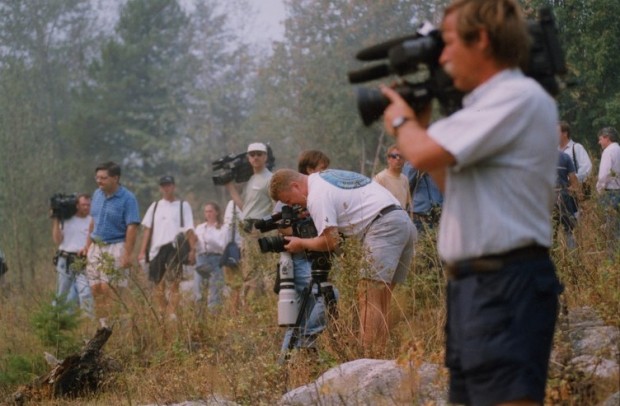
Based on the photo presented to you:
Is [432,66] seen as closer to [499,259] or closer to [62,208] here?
[499,259]

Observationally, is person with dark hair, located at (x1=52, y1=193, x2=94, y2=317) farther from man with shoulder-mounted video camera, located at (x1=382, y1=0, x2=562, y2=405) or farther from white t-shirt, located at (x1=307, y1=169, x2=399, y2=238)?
man with shoulder-mounted video camera, located at (x1=382, y1=0, x2=562, y2=405)

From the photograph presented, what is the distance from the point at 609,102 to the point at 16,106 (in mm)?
15739

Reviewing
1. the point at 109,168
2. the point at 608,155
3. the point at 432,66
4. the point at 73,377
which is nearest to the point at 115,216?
the point at 109,168

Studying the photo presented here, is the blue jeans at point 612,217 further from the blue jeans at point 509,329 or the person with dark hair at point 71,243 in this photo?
the person with dark hair at point 71,243

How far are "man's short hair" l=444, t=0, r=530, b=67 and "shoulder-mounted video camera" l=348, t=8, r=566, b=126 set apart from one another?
168 mm

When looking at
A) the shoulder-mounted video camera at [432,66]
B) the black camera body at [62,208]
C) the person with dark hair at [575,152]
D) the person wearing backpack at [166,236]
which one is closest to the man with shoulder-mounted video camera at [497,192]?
the shoulder-mounted video camera at [432,66]

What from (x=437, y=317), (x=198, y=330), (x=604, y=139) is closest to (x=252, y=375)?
(x=437, y=317)

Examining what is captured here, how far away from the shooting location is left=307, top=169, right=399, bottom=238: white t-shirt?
7.08 meters

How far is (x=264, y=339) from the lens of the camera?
7.91 m

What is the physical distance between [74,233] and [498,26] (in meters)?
9.98

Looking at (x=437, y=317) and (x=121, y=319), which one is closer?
(x=437, y=317)

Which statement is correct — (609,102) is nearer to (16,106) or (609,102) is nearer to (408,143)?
(408,143)

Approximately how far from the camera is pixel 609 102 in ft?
34.3

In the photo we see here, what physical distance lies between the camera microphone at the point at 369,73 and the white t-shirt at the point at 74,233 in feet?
30.5
